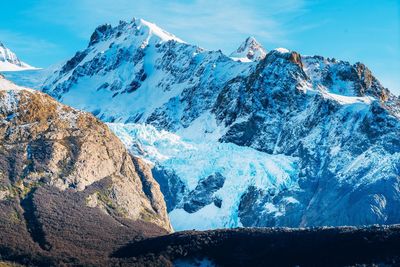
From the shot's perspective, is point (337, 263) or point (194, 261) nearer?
point (337, 263)

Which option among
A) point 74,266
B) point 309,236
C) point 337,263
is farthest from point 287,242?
point 74,266

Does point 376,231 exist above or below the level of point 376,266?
above

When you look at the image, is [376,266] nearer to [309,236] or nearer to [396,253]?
[396,253]

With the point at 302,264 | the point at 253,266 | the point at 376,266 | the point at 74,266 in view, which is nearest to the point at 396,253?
the point at 376,266

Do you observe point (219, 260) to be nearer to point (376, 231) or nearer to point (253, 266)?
point (253, 266)

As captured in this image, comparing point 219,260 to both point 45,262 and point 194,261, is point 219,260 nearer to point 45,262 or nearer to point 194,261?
point 194,261

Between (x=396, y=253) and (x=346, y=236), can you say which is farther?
(x=346, y=236)

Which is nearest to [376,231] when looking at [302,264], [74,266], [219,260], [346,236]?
[346,236]

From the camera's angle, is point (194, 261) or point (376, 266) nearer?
point (376, 266)
